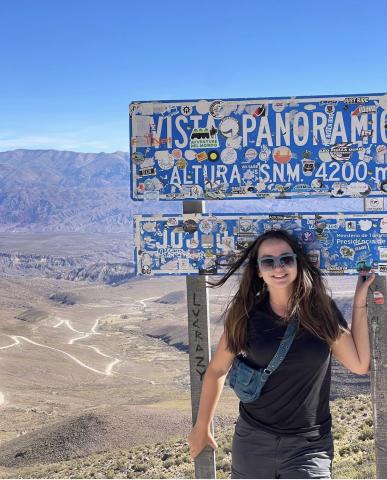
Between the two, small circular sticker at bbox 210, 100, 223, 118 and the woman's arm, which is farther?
small circular sticker at bbox 210, 100, 223, 118

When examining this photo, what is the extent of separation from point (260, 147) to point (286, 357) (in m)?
1.85

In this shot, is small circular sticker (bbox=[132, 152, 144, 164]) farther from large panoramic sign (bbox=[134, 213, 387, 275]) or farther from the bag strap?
the bag strap

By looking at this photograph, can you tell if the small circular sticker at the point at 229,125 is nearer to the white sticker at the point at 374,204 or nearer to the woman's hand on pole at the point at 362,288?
the white sticker at the point at 374,204

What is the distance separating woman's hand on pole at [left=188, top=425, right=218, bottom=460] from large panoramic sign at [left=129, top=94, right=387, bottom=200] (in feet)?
5.37

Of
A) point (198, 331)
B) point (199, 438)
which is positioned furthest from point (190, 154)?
point (199, 438)

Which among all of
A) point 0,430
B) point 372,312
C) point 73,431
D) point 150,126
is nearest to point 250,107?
point 150,126

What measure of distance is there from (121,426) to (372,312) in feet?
80.6

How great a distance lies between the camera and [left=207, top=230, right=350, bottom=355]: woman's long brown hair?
3170mm

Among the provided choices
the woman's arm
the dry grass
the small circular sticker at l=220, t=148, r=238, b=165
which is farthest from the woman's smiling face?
the dry grass

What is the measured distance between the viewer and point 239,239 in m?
4.48

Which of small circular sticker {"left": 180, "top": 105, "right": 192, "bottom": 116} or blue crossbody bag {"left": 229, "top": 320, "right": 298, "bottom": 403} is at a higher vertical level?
small circular sticker {"left": 180, "top": 105, "right": 192, "bottom": 116}

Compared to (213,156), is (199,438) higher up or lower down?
lower down

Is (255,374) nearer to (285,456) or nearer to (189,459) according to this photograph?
(285,456)

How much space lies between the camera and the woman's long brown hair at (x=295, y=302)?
10.4ft
